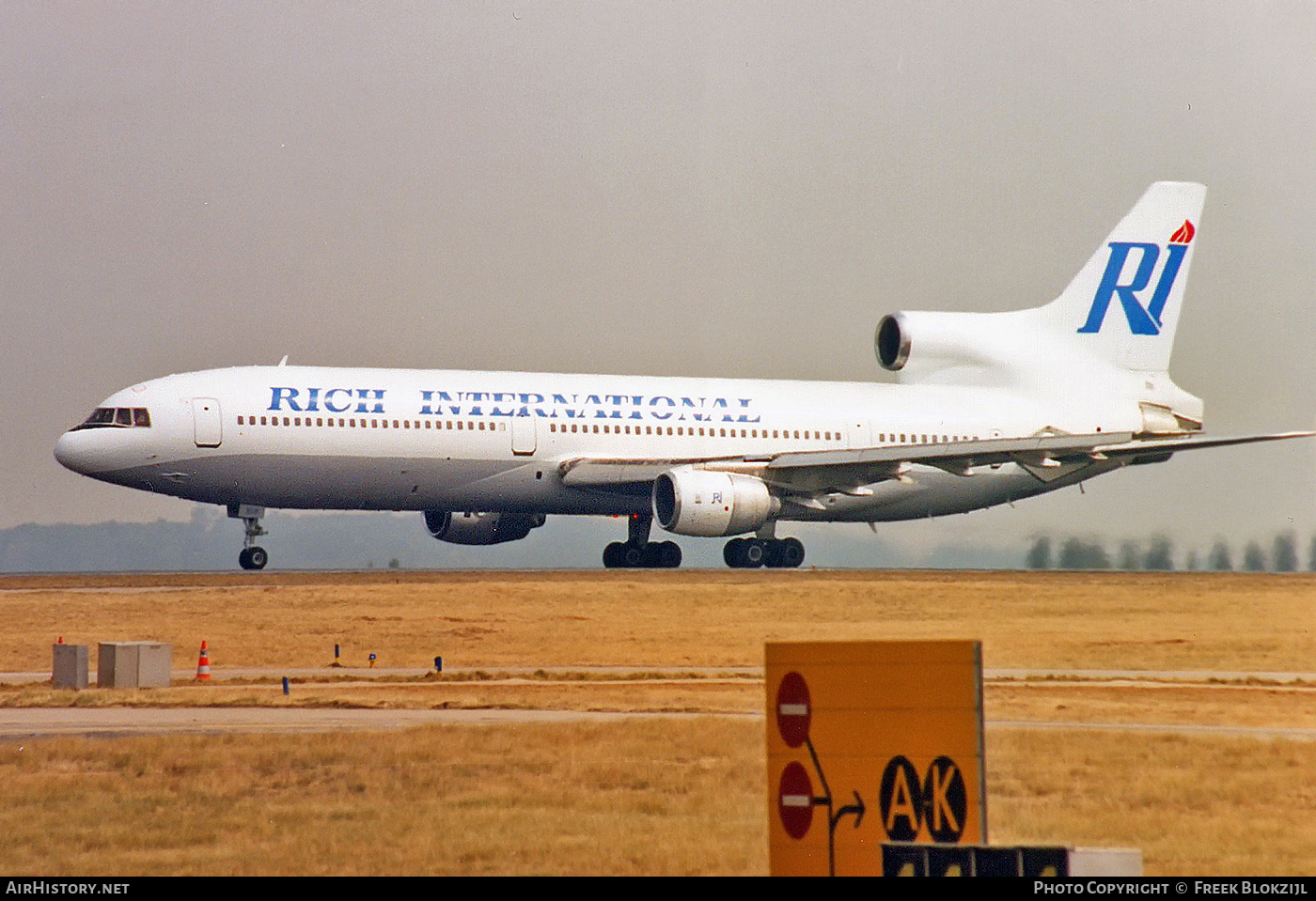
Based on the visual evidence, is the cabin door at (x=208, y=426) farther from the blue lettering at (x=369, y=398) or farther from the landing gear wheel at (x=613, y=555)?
the landing gear wheel at (x=613, y=555)

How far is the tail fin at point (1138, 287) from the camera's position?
58.5 m

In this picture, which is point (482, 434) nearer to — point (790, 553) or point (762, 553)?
point (762, 553)

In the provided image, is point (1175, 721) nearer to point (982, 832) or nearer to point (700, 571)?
point (982, 832)

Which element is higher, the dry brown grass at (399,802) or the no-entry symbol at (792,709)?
the no-entry symbol at (792,709)

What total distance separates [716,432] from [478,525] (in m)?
7.83

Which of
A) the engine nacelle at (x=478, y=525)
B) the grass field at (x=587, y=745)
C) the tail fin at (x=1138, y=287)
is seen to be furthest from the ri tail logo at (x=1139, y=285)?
the grass field at (x=587, y=745)

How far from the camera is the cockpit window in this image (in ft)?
148

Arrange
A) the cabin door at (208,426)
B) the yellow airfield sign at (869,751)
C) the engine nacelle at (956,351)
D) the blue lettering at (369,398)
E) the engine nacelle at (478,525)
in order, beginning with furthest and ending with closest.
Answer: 1. the engine nacelle at (956,351)
2. the engine nacelle at (478,525)
3. the blue lettering at (369,398)
4. the cabin door at (208,426)
5. the yellow airfield sign at (869,751)

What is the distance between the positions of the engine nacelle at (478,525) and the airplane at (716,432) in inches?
2.6

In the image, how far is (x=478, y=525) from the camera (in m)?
53.5

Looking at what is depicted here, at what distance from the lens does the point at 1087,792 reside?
61.5 feet

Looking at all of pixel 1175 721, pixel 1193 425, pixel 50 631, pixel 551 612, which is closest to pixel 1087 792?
pixel 1175 721
